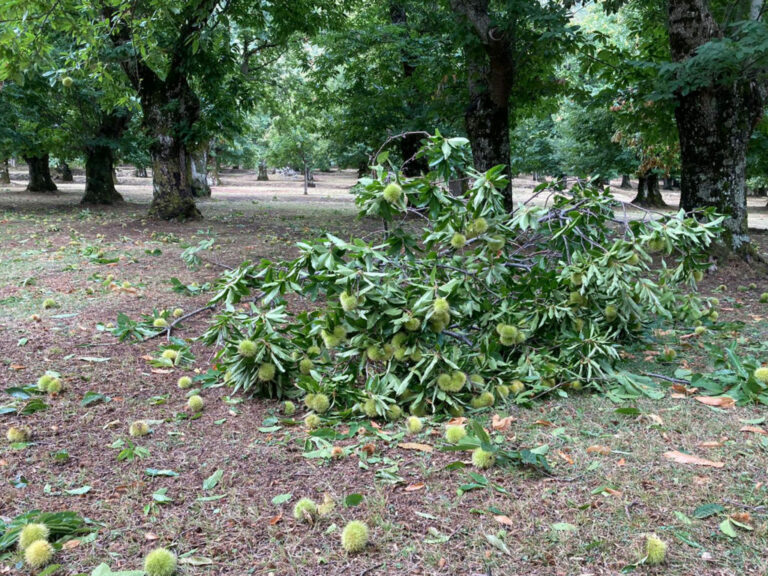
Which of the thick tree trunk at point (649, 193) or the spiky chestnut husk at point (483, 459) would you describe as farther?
the thick tree trunk at point (649, 193)

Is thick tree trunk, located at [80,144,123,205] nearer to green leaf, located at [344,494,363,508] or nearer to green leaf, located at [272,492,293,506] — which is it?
green leaf, located at [272,492,293,506]

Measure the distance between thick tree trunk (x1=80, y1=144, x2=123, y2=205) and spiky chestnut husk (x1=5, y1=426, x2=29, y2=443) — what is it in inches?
598

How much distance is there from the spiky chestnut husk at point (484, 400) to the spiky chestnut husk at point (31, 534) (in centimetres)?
200

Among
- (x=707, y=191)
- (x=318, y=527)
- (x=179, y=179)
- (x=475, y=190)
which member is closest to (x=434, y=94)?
(x=179, y=179)

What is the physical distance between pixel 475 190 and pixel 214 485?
224 cm

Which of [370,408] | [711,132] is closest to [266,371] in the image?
[370,408]

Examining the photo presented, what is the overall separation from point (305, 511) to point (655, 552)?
1.18 m

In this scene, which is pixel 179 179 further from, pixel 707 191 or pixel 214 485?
pixel 214 485

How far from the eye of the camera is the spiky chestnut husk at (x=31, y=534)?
73.0 inches

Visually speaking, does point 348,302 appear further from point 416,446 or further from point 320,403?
point 416,446

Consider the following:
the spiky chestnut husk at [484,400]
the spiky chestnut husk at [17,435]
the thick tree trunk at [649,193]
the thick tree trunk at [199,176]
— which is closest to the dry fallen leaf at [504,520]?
the spiky chestnut husk at [484,400]

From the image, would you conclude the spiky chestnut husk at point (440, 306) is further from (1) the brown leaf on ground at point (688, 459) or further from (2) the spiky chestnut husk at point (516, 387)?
(1) the brown leaf on ground at point (688, 459)

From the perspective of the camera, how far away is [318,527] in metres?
2.01

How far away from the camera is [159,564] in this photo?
1.74 meters
